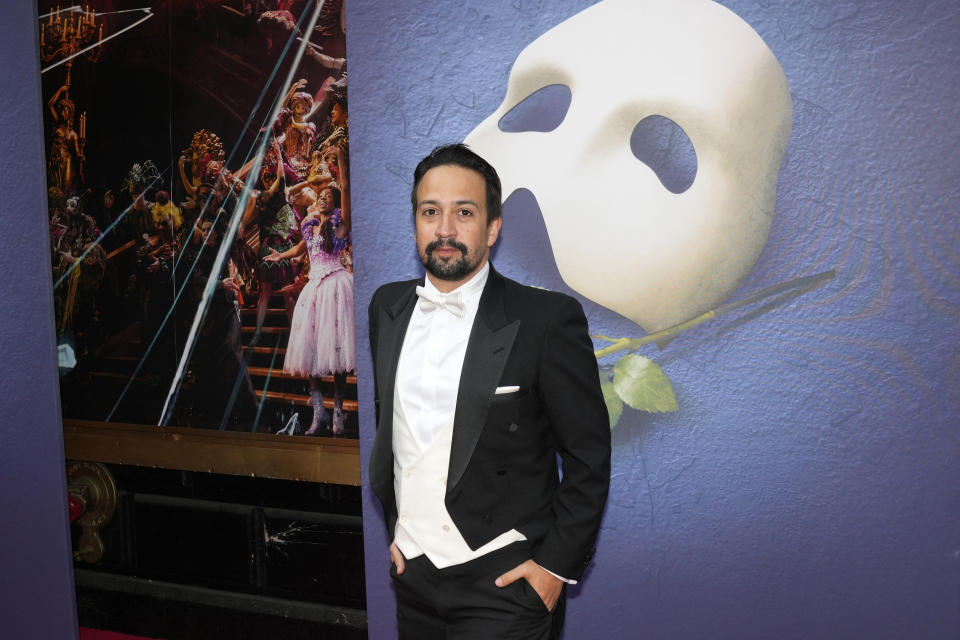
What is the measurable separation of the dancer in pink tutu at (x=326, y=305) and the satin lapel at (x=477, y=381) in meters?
2.08

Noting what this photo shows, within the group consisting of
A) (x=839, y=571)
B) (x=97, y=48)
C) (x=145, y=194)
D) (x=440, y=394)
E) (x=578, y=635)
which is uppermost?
(x=97, y=48)

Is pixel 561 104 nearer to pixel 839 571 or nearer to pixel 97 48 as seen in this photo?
pixel 839 571

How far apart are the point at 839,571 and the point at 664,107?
4.91 ft

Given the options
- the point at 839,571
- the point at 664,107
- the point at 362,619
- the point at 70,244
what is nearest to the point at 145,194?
the point at 70,244

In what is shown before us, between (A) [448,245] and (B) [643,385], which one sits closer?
(A) [448,245]

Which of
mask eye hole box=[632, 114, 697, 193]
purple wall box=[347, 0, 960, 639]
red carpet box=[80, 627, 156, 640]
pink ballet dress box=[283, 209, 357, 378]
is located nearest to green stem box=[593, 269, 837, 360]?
purple wall box=[347, 0, 960, 639]

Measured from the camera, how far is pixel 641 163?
2219 mm

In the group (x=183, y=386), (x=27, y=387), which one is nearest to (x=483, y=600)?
(x=27, y=387)

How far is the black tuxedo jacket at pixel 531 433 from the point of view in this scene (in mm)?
1513

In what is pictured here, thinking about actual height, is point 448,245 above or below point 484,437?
above

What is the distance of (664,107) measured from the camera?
2178mm

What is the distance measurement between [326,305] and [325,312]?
37 millimetres

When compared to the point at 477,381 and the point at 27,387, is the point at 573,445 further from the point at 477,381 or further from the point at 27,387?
the point at 27,387

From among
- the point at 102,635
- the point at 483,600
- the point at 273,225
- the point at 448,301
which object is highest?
the point at 273,225
